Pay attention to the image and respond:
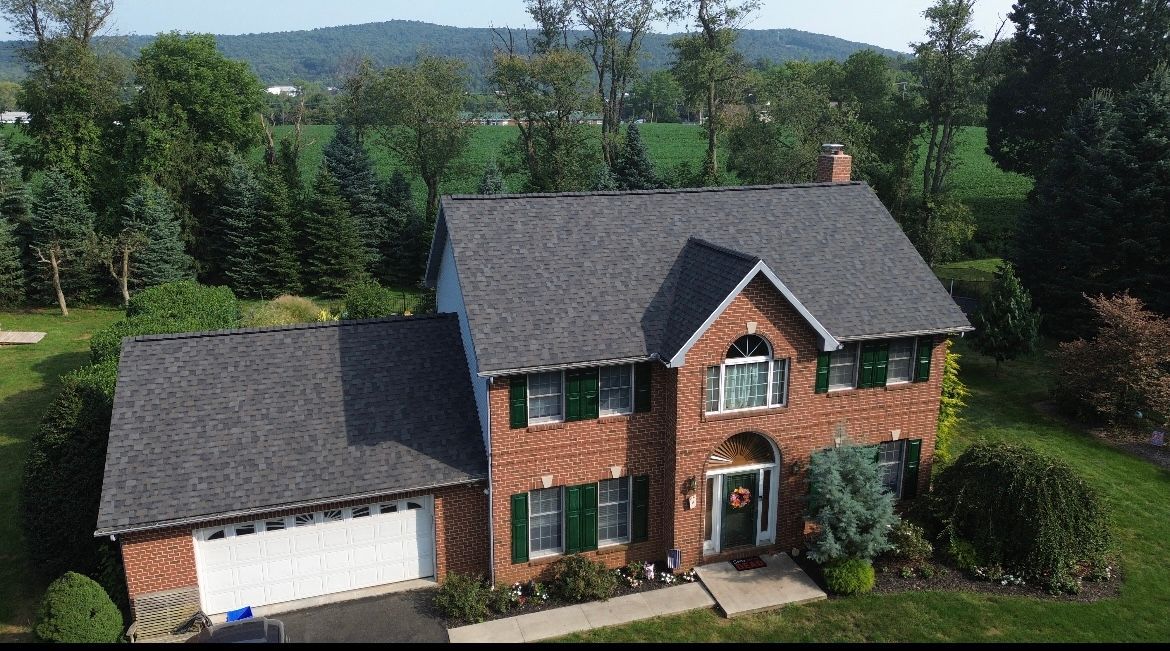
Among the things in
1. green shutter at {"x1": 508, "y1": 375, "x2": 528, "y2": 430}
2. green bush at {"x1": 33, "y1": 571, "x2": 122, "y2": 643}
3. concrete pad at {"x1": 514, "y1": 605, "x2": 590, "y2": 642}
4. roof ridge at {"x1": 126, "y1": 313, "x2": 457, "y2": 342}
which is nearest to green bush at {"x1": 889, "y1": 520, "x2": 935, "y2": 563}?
concrete pad at {"x1": 514, "y1": 605, "x2": 590, "y2": 642}

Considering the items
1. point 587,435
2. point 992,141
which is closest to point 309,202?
A: point 587,435

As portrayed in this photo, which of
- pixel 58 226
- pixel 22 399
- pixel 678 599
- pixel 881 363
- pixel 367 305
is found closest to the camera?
pixel 678 599

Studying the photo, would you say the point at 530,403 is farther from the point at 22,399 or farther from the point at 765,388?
the point at 22,399

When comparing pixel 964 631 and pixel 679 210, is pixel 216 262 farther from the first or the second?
pixel 964 631

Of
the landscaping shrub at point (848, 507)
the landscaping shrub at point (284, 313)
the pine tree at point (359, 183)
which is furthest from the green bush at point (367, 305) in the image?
the landscaping shrub at point (848, 507)

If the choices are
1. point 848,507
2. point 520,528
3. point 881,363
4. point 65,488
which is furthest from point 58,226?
point 848,507

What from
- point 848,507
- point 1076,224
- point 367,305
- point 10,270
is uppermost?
point 1076,224
